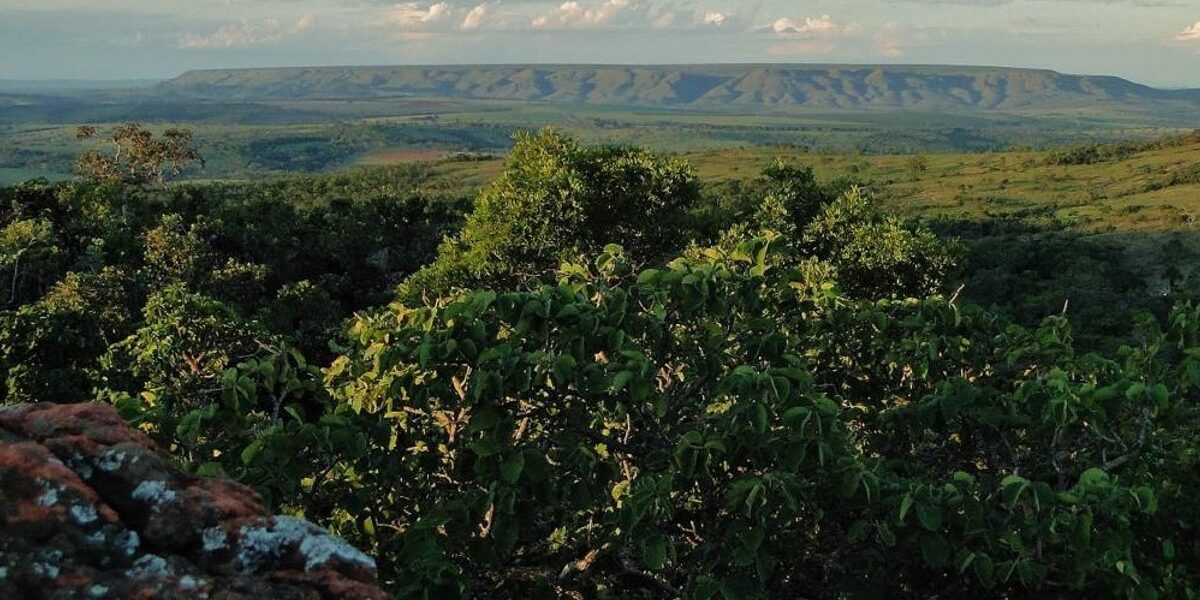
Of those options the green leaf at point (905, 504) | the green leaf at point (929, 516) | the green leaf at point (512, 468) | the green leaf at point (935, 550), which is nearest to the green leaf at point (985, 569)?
the green leaf at point (935, 550)

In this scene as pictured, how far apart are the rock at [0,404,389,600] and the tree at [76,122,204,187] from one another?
312 ft

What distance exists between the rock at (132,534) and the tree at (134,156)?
95030 mm

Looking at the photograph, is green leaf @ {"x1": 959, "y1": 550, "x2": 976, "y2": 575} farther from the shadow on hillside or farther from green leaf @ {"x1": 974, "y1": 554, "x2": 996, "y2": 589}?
the shadow on hillside

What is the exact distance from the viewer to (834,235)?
28.9 meters

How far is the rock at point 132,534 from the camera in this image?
3.40 metres

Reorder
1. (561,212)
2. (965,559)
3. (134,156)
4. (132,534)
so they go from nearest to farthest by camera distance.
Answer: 1. (132,534)
2. (965,559)
3. (561,212)
4. (134,156)

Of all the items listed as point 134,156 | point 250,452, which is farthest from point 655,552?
Result: point 134,156

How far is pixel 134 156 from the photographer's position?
9325 cm

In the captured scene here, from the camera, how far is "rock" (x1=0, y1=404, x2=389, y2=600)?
11.1 feet

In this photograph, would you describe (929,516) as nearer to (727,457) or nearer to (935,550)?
(935,550)

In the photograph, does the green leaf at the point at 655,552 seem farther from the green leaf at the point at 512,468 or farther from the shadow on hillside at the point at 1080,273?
the shadow on hillside at the point at 1080,273

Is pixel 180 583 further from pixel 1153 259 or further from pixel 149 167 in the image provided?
pixel 149 167

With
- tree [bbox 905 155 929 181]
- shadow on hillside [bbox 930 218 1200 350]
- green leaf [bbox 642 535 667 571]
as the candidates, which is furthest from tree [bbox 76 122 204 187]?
tree [bbox 905 155 929 181]

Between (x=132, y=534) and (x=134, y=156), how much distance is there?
103 m
